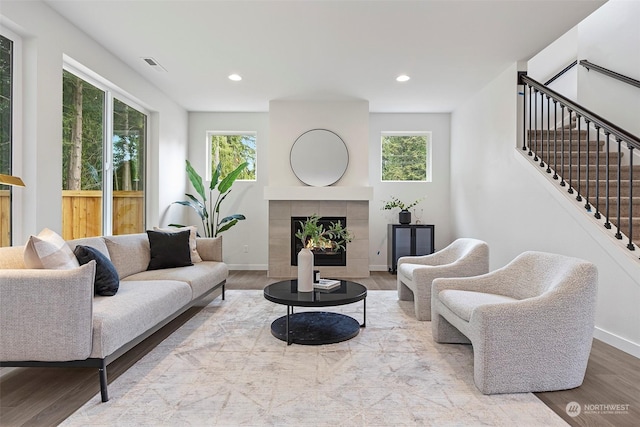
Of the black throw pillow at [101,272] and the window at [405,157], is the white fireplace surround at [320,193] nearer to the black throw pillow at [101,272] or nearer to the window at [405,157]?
the window at [405,157]

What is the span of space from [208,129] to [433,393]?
588 cm

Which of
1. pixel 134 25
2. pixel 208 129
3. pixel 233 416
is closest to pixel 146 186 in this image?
pixel 208 129

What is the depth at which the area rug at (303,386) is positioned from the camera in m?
1.96

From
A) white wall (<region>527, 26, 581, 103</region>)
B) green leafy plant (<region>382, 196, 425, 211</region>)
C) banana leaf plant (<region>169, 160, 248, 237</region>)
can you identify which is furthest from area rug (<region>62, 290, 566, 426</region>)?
white wall (<region>527, 26, 581, 103</region>)

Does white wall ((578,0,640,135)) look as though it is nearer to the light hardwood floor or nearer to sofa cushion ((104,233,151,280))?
the light hardwood floor

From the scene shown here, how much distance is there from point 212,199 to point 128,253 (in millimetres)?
3170

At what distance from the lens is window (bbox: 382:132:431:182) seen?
6922 mm

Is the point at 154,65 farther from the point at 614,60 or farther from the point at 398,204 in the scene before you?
the point at 614,60

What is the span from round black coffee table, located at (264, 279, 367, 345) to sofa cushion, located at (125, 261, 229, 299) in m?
0.71

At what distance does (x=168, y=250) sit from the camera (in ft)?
13.4

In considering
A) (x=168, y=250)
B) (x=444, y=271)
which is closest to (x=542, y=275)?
(x=444, y=271)

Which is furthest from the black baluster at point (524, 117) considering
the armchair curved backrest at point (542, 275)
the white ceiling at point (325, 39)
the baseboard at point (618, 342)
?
the baseboard at point (618, 342)

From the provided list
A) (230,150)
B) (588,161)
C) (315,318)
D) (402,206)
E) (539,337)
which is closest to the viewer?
(539,337)

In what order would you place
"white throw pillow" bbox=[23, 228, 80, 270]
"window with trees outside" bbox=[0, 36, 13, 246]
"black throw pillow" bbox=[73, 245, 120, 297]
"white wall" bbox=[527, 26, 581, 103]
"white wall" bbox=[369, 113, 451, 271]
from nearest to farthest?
"white throw pillow" bbox=[23, 228, 80, 270] < "black throw pillow" bbox=[73, 245, 120, 297] < "window with trees outside" bbox=[0, 36, 13, 246] < "white wall" bbox=[527, 26, 581, 103] < "white wall" bbox=[369, 113, 451, 271]
